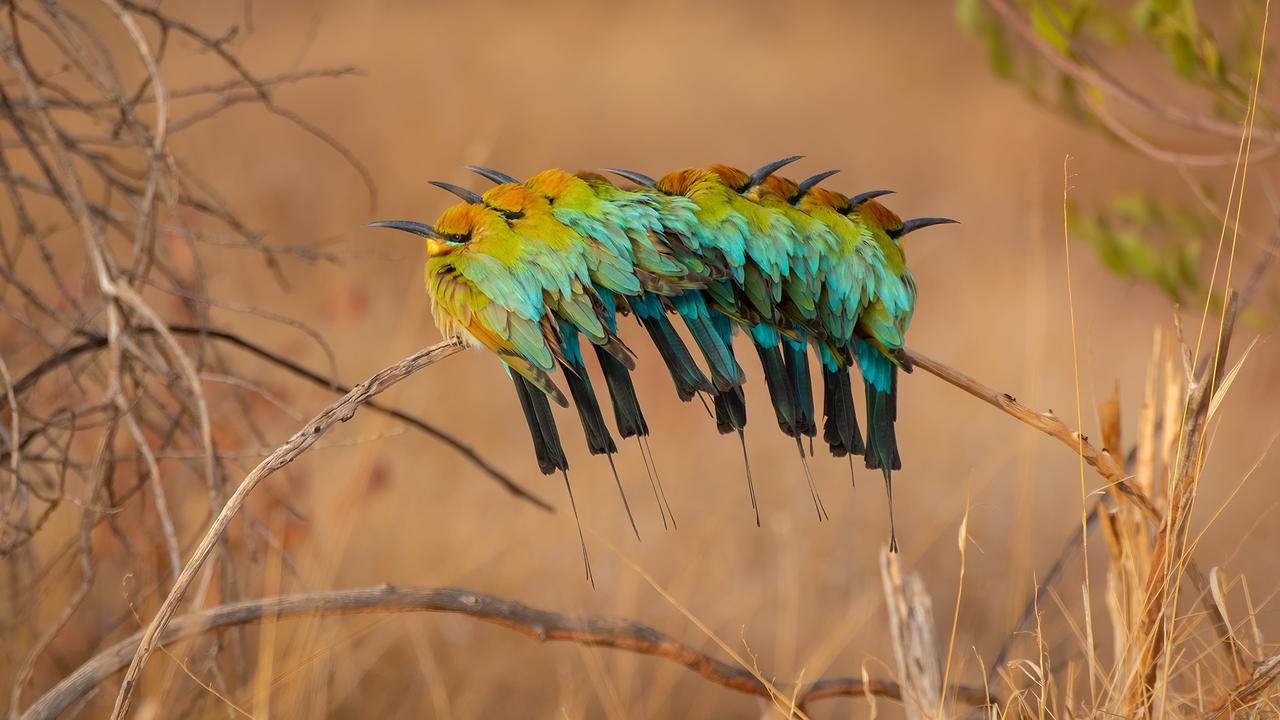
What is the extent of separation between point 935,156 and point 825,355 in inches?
156

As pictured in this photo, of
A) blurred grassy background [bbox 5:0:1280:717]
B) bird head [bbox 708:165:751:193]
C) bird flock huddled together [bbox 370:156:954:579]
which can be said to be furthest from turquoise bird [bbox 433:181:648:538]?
blurred grassy background [bbox 5:0:1280:717]

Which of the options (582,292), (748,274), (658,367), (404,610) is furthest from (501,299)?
(658,367)

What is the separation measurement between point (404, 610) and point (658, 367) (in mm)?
2737

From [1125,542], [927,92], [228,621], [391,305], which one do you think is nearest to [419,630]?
[228,621]

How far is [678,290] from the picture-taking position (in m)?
0.66

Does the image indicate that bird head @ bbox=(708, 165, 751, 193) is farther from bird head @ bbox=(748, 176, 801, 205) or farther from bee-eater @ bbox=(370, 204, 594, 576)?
bee-eater @ bbox=(370, 204, 594, 576)

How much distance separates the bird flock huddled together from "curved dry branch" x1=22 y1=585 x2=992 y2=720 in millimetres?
188

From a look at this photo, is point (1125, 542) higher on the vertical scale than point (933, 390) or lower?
lower

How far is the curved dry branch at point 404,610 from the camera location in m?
0.74

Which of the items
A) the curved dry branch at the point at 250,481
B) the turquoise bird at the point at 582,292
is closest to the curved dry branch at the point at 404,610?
the curved dry branch at the point at 250,481

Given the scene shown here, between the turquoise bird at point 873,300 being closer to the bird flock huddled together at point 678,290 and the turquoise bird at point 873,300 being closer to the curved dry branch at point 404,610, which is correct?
the bird flock huddled together at point 678,290

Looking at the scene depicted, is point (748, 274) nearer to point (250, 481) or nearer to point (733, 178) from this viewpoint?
point (733, 178)

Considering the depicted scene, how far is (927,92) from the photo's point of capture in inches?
185

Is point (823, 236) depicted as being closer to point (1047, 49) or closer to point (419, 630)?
point (1047, 49)
